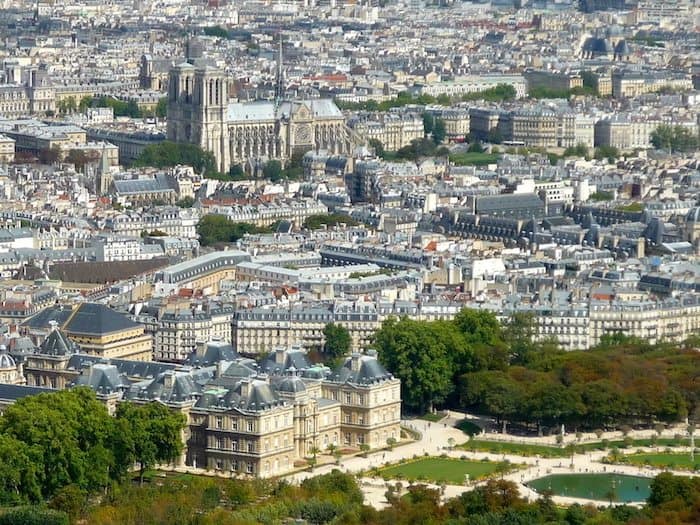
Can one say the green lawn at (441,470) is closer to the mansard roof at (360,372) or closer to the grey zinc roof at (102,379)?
the mansard roof at (360,372)

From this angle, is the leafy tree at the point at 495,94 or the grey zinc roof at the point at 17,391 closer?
the grey zinc roof at the point at 17,391

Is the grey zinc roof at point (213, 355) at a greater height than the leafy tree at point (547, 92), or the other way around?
the grey zinc roof at point (213, 355)

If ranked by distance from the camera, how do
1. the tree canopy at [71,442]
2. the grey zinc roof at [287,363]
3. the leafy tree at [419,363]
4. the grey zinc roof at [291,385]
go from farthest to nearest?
the leafy tree at [419,363] < the grey zinc roof at [287,363] < the grey zinc roof at [291,385] < the tree canopy at [71,442]

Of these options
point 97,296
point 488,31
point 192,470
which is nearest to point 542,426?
point 192,470

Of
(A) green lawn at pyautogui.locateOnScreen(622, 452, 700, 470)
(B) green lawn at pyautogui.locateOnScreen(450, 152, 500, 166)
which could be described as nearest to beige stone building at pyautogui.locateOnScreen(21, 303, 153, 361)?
(A) green lawn at pyautogui.locateOnScreen(622, 452, 700, 470)

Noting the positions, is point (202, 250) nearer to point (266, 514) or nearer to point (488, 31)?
point (266, 514)

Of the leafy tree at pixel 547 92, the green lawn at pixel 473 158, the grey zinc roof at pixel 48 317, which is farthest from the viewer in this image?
the leafy tree at pixel 547 92

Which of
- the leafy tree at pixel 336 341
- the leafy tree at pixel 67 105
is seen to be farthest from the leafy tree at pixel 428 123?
the leafy tree at pixel 336 341
